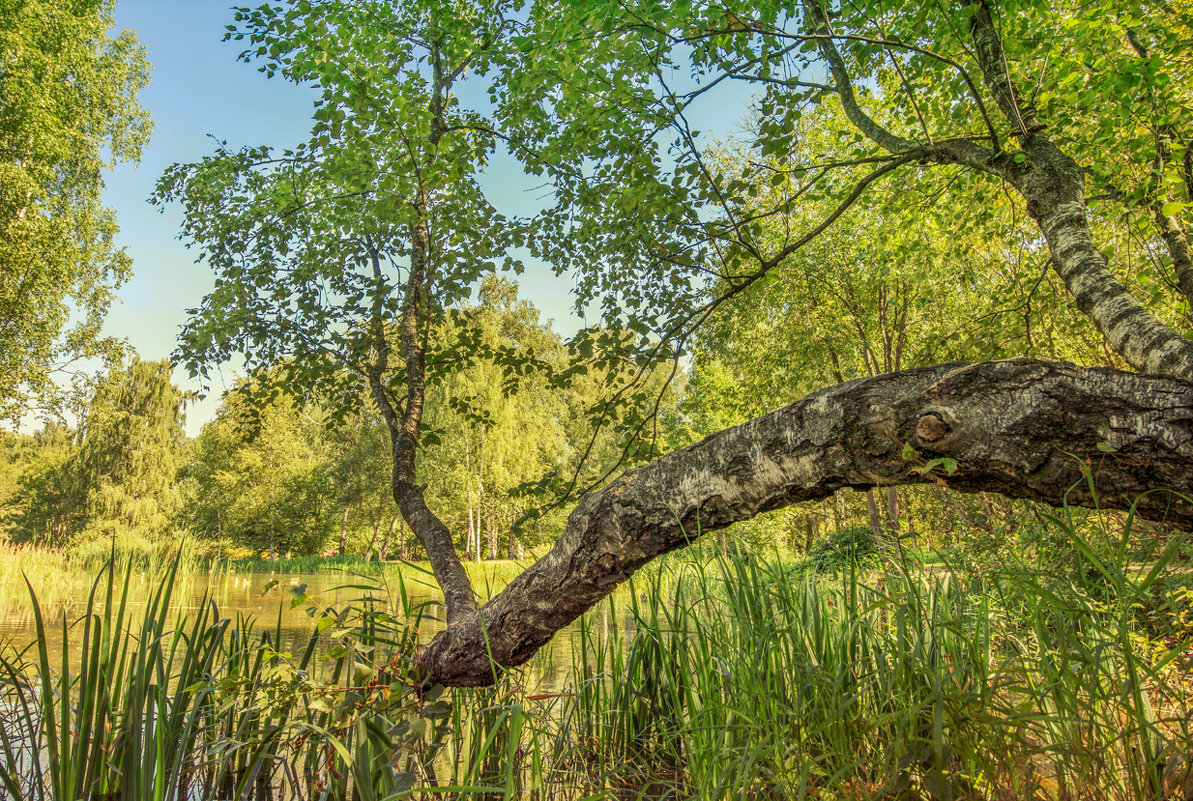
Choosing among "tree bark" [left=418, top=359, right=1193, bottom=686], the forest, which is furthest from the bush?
"tree bark" [left=418, top=359, right=1193, bottom=686]

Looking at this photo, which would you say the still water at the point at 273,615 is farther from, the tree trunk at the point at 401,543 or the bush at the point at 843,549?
the bush at the point at 843,549

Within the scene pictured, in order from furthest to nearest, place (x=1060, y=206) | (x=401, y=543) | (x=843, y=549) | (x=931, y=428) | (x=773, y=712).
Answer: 1. (x=401, y=543)
2. (x=843, y=549)
3. (x=1060, y=206)
4. (x=773, y=712)
5. (x=931, y=428)

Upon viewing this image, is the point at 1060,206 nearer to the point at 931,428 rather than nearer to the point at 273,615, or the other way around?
the point at 931,428

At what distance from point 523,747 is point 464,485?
20.0m

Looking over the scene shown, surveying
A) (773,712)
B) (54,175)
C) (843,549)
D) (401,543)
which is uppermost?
(54,175)

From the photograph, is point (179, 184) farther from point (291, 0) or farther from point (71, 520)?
point (71, 520)

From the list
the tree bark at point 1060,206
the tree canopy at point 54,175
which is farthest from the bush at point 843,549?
the tree canopy at point 54,175

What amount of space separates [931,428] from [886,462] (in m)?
0.13

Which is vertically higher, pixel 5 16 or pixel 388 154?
pixel 5 16

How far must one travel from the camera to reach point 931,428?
1337 mm

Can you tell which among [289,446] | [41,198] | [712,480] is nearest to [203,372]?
[712,480]

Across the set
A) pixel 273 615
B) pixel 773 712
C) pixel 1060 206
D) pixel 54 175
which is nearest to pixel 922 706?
pixel 773 712

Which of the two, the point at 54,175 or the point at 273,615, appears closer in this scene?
the point at 273,615

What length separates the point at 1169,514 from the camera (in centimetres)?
113
